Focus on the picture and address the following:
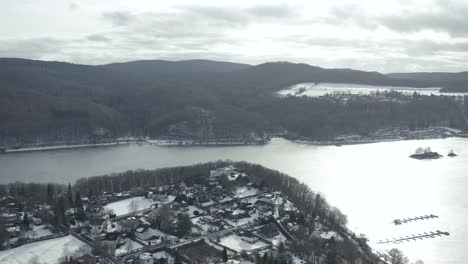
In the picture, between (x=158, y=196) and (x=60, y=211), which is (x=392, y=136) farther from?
(x=60, y=211)

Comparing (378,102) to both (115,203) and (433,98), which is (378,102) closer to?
(433,98)

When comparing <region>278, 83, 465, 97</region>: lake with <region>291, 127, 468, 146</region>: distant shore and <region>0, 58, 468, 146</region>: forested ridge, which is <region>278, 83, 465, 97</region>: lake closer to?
<region>0, 58, 468, 146</region>: forested ridge

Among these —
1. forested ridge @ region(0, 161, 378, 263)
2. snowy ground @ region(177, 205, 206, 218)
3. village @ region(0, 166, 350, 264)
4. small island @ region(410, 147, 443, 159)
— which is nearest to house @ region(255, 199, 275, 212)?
village @ region(0, 166, 350, 264)

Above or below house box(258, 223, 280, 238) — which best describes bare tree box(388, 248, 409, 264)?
below

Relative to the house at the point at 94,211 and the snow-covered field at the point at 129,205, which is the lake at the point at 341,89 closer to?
the snow-covered field at the point at 129,205

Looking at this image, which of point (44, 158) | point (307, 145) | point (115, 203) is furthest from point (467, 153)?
point (44, 158)

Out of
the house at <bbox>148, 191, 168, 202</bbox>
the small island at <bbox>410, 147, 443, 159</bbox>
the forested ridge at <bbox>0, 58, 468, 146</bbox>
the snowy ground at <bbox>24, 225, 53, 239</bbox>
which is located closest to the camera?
the snowy ground at <bbox>24, 225, 53, 239</bbox>

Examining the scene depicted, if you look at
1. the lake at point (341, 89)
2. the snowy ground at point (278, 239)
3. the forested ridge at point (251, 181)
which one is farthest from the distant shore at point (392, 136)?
the snowy ground at point (278, 239)

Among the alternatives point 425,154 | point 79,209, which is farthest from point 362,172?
point 79,209
